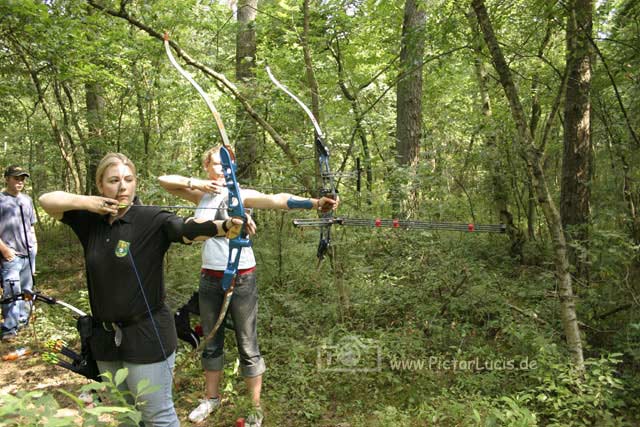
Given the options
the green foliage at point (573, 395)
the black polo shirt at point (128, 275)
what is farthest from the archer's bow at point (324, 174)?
the green foliage at point (573, 395)

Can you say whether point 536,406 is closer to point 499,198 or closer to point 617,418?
point 617,418

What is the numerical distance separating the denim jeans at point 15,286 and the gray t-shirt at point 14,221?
13cm

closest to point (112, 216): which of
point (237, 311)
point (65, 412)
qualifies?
point (237, 311)

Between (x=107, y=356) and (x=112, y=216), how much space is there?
597mm

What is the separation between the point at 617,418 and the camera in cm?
284

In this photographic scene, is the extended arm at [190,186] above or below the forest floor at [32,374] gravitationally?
above

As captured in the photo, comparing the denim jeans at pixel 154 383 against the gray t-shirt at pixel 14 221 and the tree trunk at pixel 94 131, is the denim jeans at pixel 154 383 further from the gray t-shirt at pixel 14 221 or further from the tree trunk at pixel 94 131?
the tree trunk at pixel 94 131

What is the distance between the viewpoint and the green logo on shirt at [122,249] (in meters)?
1.91

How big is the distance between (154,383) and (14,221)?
3.38m

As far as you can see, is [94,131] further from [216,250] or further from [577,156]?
[577,156]

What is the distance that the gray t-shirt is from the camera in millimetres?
4363

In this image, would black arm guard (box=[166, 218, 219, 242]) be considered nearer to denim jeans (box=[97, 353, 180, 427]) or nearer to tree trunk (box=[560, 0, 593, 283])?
denim jeans (box=[97, 353, 180, 427])

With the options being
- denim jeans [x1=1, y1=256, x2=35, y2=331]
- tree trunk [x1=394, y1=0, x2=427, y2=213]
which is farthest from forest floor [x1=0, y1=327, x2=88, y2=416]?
tree trunk [x1=394, y1=0, x2=427, y2=213]

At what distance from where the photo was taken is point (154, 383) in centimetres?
195
